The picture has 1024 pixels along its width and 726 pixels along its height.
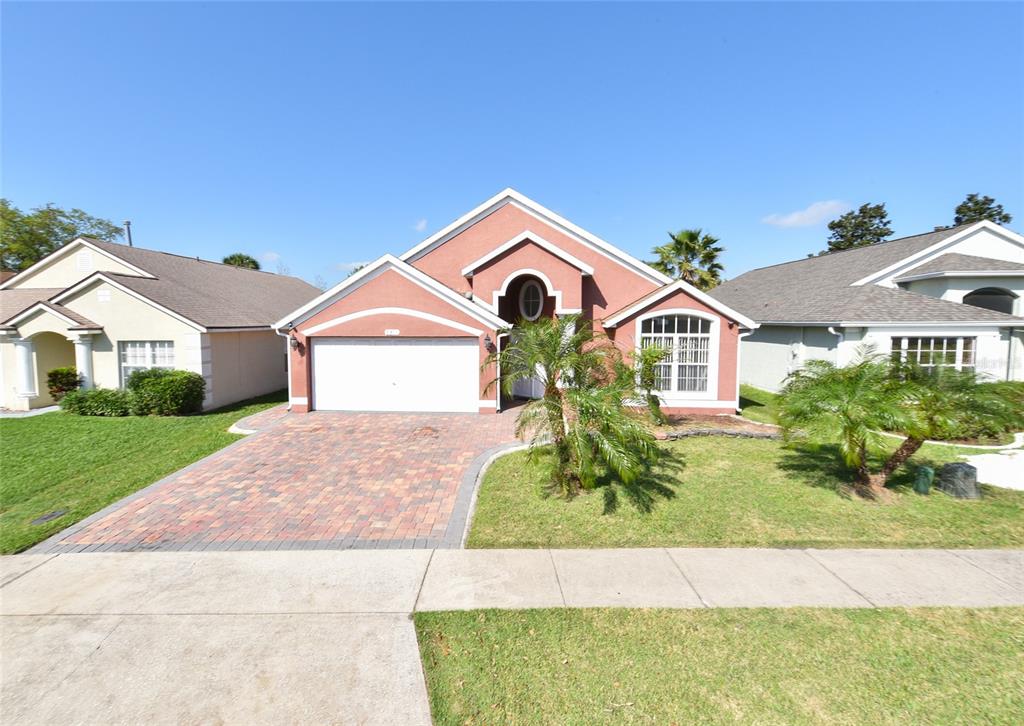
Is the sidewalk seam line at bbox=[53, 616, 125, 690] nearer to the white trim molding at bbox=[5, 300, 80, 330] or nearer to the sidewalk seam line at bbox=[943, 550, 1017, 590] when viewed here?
the sidewalk seam line at bbox=[943, 550, 1017, 590]

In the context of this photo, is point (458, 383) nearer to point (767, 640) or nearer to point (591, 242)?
point (591, 242)

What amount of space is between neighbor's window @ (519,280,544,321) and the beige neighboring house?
35.9 ft

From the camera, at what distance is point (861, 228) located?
5425 centimetres

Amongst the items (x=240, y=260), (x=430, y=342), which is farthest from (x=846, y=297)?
(x=240, y=260)

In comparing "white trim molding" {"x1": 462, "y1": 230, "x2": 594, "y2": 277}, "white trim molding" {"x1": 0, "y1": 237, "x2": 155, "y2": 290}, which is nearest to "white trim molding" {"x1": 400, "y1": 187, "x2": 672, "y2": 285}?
"white trim molding" {"x1": 462, "y1": 230, "x2": 594, "y2": 277}

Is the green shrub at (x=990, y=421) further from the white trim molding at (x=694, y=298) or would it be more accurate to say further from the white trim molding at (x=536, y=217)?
the white trim molding at (x=536, y=217)

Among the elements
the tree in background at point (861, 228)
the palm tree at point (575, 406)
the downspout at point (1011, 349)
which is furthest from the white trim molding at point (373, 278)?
the tree in background at point (861, 228)

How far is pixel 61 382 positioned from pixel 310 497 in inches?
616

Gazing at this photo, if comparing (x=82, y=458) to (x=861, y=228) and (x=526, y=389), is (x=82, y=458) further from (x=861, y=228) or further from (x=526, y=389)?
(x=861, y=228)

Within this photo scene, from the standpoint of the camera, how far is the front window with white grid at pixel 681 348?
48.8 ft

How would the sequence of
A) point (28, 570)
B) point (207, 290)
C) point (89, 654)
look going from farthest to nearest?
point (207, 290) → point (28, 570) → point (89, 654)

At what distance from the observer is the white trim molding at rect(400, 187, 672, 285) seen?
55.4 ft

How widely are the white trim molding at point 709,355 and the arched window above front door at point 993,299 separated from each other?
13.1m

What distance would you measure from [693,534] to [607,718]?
3.74 m
